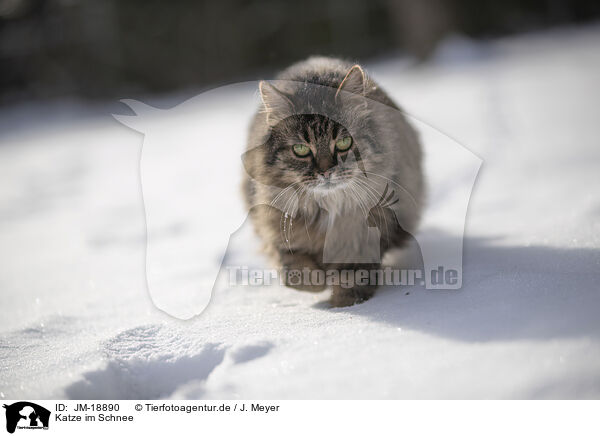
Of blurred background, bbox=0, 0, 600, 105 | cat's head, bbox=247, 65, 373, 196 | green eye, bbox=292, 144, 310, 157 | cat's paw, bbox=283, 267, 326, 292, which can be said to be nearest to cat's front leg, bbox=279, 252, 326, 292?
cat's paw, bbox=283, 267, 326, 292

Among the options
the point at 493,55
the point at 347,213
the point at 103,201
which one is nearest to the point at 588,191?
the point at 347,213

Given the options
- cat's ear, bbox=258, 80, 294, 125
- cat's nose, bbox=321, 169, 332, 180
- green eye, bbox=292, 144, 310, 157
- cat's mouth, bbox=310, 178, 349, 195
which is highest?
cat's ear, bbox=258, 80, 294, 125

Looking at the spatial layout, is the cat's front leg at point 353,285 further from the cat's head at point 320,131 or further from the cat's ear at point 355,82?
the cat's ear at point 355,82

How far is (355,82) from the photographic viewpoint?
1.64m

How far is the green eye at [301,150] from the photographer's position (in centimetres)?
164

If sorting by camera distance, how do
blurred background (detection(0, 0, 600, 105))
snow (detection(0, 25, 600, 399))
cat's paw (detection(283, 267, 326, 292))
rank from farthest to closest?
blurred background (detection(0, 0, 600, 105)), cat's paw (detection(283, 267, 326, 292)), snow (detection(0, 25, 600, 399))

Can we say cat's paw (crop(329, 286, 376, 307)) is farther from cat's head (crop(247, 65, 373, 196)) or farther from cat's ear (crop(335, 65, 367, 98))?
cat's ear (crop(335, 65, 367, 98))

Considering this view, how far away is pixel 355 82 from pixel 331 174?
31 centimetres

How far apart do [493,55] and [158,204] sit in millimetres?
5516

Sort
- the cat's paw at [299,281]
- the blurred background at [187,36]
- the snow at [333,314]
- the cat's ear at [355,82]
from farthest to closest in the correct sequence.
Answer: the blurred background at [187,36] → the cat's paw at [299,281] → the cat's ear at [355,82] → the snow at [333,314]

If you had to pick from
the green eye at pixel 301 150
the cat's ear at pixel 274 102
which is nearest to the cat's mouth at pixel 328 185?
the green eye at pixel 301 150
